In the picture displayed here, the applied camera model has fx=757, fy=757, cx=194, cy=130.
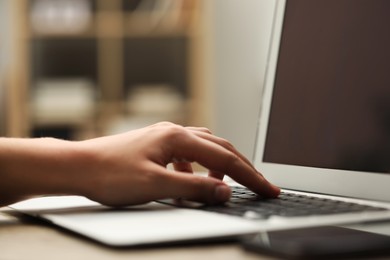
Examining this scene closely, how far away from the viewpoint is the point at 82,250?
592 millimetres

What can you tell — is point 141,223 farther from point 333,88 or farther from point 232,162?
point 333,88

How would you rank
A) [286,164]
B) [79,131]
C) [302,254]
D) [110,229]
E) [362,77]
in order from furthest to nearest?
[79,131] < [286,164] < [362,77] < [110,229] < [302,254]

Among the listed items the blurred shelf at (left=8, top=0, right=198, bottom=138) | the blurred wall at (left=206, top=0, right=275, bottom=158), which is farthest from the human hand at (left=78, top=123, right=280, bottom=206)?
the blurred shelf at (left=8, top=0, right=198, bottom=138)

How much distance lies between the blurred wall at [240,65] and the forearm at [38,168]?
416 millimetres

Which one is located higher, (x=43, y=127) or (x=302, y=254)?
(x=302, y=254)

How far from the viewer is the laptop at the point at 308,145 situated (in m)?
0.64

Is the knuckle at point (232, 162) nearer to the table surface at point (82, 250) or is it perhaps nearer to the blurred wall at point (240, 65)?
the table surface at point (82, 250)

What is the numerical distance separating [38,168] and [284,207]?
26 cm

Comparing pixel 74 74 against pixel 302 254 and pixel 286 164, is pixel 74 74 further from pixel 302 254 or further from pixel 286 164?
pixel 302 254

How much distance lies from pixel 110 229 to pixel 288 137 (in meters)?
0.44

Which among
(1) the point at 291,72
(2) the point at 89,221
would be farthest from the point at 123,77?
(2) the point at 89,221

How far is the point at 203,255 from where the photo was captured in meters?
0.56

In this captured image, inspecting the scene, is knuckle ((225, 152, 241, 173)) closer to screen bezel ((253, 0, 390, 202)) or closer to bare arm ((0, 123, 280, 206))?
bare arm ((0, 123, 280, 206))

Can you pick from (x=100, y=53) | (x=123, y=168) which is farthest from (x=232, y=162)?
(x=100, y=53)
